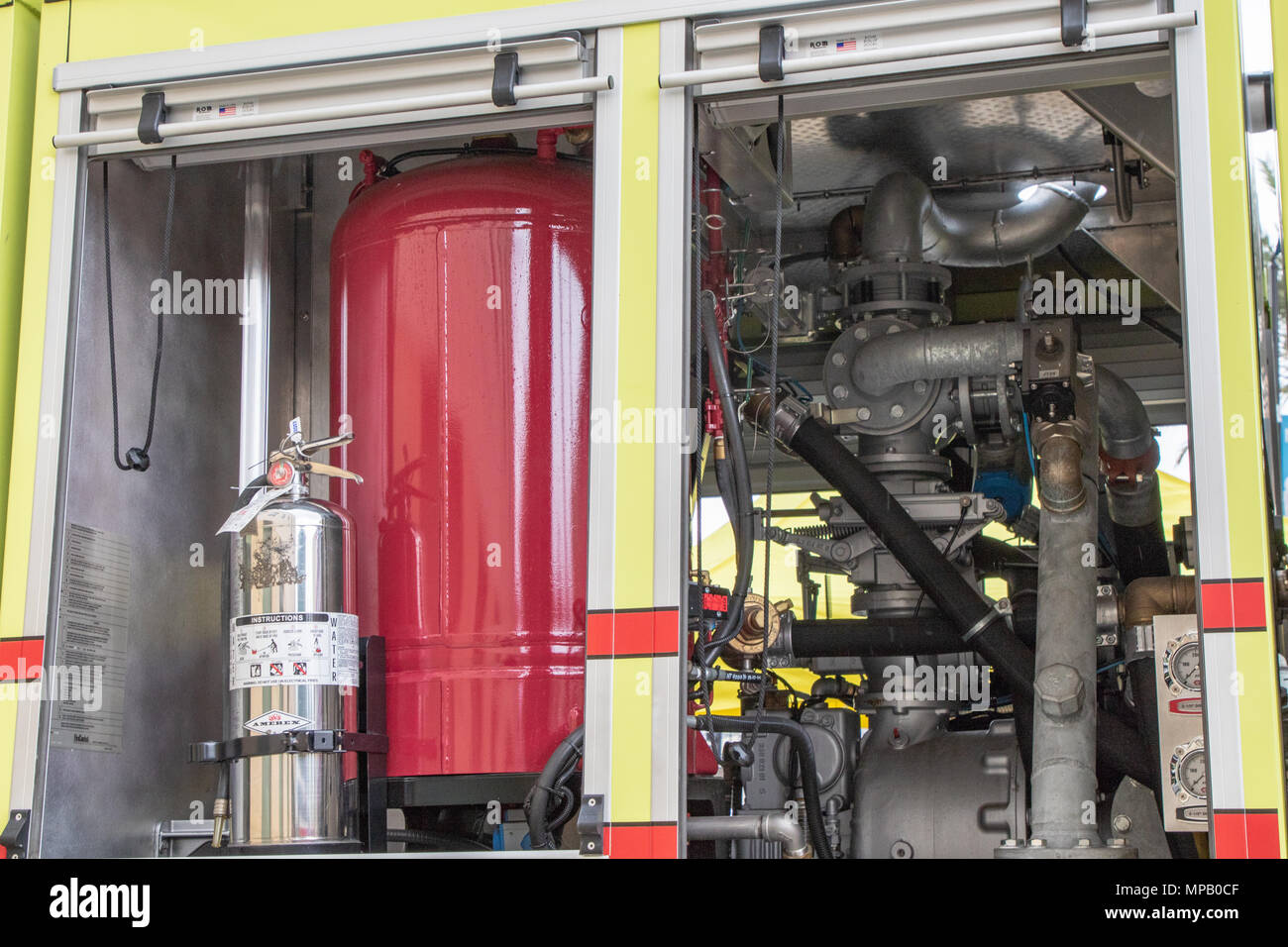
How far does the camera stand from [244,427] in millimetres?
4031

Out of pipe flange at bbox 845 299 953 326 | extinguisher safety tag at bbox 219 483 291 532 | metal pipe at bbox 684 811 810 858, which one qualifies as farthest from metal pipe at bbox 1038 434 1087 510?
extinguisher safety tag at bbox 219 483 291 532

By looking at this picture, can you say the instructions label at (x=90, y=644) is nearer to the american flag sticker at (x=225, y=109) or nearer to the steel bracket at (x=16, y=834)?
the steel bracket at (x=16, y=834)

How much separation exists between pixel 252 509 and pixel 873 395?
1841 millimetres

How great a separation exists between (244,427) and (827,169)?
2.05 metres

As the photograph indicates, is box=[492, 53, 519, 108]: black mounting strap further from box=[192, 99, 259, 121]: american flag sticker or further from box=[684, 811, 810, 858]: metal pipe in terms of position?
box=[684, 811, 810, 858]: metal pipe

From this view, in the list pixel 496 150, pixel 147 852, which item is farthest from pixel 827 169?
pixel 147 852

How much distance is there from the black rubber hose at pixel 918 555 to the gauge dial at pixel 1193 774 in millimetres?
831

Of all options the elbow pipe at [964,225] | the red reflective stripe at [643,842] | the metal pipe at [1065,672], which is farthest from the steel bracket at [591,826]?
the elbow pipe at [964,225]

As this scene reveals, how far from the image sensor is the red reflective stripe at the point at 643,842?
2.85m

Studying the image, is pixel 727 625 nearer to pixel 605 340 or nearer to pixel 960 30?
pixel 605 340

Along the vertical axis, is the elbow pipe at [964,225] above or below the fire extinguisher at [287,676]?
above

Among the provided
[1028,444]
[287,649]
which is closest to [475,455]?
[287,649]

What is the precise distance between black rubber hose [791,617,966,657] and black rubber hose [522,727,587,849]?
1.19 m

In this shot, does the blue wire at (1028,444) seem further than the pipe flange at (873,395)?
No
